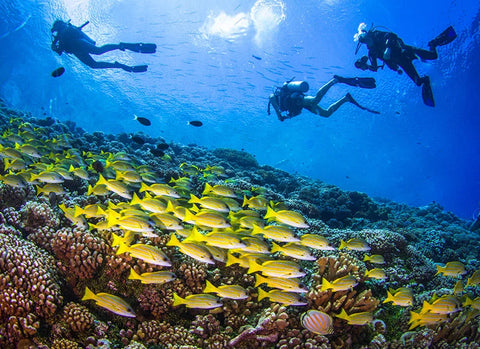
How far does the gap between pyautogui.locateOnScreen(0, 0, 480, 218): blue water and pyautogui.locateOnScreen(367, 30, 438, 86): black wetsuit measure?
91.9 ft

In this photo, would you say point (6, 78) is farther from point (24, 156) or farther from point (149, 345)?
point (149, 345)

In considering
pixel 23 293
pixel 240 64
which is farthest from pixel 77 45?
pixel 240 64

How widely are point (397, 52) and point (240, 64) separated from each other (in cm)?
3776

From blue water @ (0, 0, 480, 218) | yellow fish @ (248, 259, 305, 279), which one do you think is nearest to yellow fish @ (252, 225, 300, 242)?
yellow fish @ (248, 259, 305, 279)

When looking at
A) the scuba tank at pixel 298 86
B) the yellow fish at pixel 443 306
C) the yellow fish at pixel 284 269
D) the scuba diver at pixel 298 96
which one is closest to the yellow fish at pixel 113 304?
the yellow fish at pixel 284 269

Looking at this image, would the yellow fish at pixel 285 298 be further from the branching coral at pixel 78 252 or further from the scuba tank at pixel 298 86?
the scuba tank at pixel 298 86

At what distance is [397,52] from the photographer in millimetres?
11867

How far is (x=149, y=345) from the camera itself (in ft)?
11.8

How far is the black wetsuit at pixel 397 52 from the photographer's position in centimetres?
1141

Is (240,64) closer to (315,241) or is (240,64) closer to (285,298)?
(315,241)

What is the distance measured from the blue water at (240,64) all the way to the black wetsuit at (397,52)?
28.0 metres

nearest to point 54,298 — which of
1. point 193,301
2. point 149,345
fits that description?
point 149,345

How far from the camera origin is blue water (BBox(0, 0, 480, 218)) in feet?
120

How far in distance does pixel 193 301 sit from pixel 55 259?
290 centimetres
